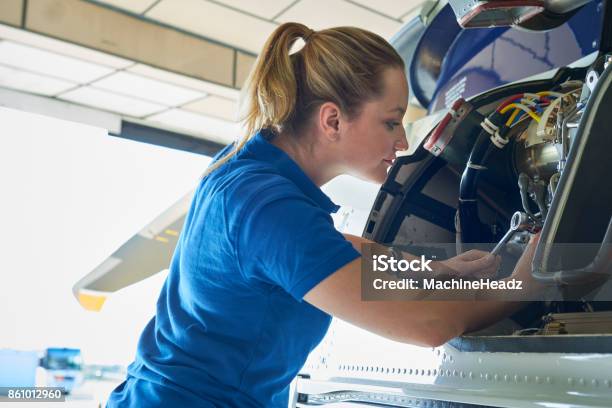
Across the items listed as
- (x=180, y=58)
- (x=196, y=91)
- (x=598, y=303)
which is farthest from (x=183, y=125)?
(x=598, y=303)

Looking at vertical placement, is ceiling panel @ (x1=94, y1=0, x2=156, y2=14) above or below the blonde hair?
above

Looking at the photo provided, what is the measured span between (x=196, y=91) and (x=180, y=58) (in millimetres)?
518

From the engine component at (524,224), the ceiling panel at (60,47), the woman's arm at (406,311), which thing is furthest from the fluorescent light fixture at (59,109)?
the woman's arm at (406,311)

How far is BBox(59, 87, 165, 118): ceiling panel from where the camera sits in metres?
6.42

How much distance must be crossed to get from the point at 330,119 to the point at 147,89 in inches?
212

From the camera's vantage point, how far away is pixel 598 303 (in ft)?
4.31

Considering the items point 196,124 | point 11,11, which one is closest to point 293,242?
point 11,11

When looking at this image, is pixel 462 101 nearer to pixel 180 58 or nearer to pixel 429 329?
pixel 429 329

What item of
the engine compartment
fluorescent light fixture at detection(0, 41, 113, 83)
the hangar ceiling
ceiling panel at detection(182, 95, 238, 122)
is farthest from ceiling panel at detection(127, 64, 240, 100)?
the engine compartment

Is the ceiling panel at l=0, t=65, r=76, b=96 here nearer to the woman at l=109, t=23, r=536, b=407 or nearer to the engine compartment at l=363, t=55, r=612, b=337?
the engine compartment at l=363, t=55, r=612, b=337

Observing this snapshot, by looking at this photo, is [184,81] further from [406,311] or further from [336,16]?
[406,311]

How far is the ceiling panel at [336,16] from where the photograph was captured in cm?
523

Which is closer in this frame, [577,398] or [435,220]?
[577,398]

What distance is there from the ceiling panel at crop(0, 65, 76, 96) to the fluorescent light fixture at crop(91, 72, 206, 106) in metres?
0.32
